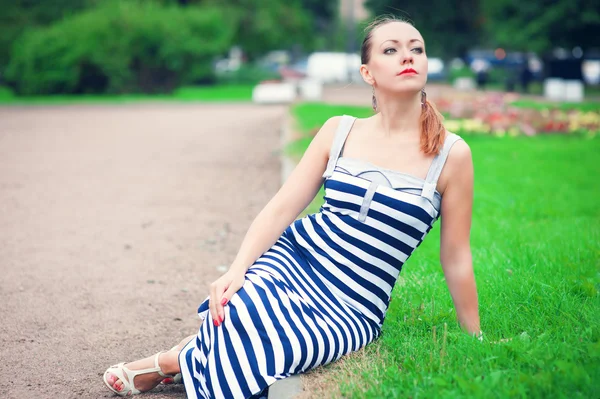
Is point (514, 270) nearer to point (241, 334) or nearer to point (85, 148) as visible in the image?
point (241, 334)

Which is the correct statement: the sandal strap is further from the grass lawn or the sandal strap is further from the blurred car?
the blurred car

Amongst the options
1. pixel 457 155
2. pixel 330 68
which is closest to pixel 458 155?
pixel 457 155

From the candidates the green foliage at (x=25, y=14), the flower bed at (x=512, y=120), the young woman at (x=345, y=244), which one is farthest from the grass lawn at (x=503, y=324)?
A: the green foliage at (x=25, y=14)

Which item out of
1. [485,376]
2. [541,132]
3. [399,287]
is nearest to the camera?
[485,376]

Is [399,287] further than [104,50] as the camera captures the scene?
No

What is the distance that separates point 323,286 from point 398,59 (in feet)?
3.31

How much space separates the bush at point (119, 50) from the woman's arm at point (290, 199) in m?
27.5

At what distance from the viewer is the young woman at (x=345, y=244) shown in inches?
105

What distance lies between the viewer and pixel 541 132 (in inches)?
496

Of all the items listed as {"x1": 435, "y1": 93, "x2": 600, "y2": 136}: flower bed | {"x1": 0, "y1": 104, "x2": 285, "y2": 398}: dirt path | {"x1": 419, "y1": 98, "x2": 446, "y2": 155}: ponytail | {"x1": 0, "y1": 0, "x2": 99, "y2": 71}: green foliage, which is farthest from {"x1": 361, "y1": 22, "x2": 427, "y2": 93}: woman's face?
{"x1": 0, "y1": 0, "x2": 99, "y2": 71}: green foliage

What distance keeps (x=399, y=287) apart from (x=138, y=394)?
5.32ft

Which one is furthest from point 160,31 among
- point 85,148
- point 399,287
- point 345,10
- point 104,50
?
point 345,10

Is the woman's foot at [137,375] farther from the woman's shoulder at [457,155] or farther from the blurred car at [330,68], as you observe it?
the blurred car at [330,68]

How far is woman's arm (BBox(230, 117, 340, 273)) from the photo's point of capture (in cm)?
295
